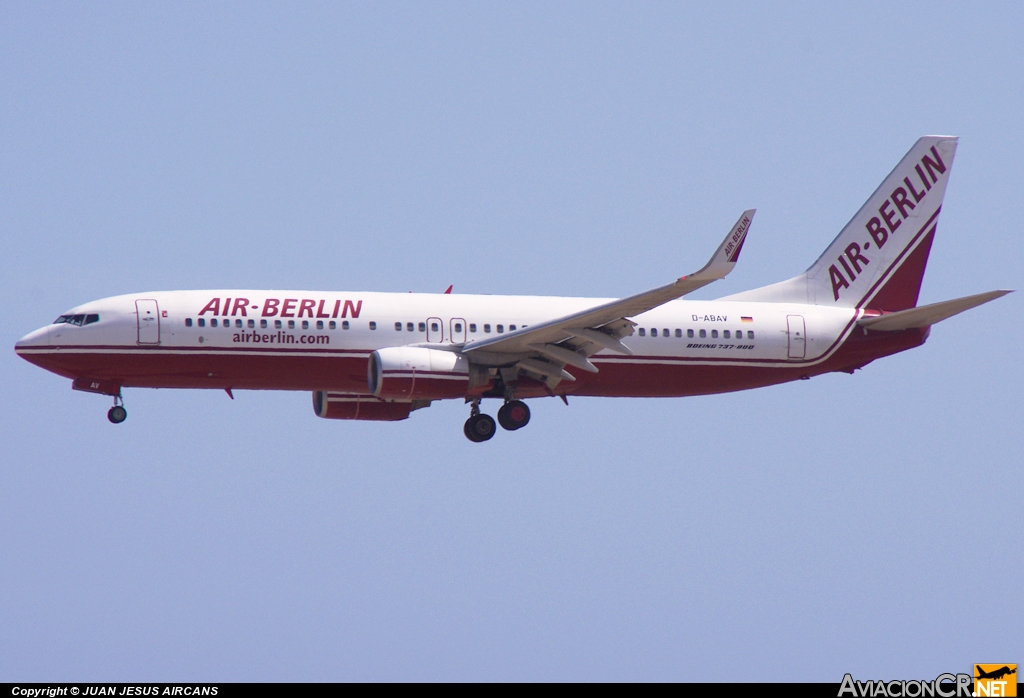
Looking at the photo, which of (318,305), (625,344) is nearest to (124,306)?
(318,305)

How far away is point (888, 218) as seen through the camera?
5284cm

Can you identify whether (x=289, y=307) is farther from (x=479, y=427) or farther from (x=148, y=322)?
(x=479, y=427)

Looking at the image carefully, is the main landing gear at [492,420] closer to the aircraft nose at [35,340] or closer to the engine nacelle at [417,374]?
the engine nacelle at [417,374]

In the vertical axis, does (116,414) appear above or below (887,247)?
below

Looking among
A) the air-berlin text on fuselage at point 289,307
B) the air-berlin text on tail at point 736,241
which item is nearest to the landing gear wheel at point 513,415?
the air-berlin text on fuselage at point 289,307

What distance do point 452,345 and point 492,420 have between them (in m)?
2.80

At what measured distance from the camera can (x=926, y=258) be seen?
173 feet

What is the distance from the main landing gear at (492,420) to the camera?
46.6m

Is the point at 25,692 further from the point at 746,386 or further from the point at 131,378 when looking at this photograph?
the point at 746,386

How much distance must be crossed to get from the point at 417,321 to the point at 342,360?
8.35 feet

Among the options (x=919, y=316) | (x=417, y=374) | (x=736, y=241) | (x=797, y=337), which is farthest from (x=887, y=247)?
(x=417, y=374)

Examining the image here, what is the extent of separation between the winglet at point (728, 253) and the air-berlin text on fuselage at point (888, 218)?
13351 millimetres

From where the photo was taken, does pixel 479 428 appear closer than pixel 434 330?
No

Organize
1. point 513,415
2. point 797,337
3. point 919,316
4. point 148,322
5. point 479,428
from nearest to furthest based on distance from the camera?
1. point 148,322
2. point 513,415
3. point 479,428
4. point 919,316
5. point 797,337
